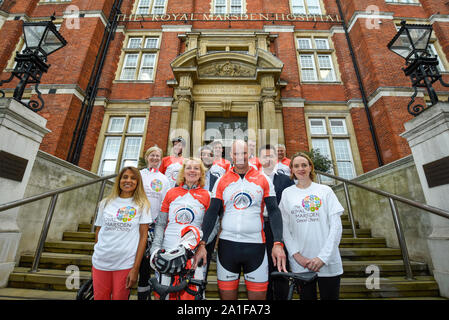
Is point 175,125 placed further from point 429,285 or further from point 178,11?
point 429,285

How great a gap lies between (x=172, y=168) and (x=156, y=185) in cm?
86

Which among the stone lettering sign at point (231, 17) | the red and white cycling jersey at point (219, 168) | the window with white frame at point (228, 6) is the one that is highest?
the window with white frame at point (228, 6)

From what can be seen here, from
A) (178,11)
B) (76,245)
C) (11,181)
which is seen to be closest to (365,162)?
(76,245)

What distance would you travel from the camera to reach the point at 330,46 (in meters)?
11.0

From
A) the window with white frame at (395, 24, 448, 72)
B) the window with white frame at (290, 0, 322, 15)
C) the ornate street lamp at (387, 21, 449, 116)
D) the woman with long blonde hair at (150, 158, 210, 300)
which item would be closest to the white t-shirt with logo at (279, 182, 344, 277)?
the woman with long blonde hair at (150, 158, 210, 300)

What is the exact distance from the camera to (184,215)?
2123 millimetres

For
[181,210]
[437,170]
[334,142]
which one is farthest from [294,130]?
[181,210]

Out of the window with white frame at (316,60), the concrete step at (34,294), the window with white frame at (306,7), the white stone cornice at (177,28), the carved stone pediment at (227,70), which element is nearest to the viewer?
the concrete step at (34,294)

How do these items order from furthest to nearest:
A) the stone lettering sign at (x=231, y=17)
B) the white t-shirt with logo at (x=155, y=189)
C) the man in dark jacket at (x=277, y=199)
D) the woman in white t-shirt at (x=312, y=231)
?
the stone lettering sign at (x=231, y=17) < the white t-shirt with logo at (x=155, y=189) < the man in dark jacket at (x=277, y=199) < the woman in white t-shirt at (x=312, y=231)

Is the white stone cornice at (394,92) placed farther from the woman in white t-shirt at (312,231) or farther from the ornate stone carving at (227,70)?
the woman in white t-shirt at (312,231)

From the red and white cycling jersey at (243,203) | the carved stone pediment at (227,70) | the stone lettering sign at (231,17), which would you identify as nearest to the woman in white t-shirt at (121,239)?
the red and white cycling jersey at (243,203)

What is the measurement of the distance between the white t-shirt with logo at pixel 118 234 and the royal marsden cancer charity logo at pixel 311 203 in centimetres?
164

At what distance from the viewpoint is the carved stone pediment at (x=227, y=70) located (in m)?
9.44

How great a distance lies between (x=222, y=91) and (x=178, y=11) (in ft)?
21.0
